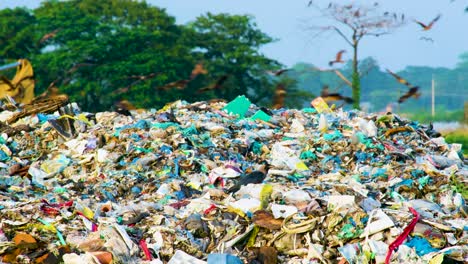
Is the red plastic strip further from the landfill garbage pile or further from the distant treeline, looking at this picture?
the distant treeline

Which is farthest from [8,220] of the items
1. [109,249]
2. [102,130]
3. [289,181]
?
[102,130]

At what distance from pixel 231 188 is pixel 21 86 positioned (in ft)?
20.2

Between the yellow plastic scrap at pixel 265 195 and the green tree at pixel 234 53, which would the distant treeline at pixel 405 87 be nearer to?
the green tree at pixel 234 53

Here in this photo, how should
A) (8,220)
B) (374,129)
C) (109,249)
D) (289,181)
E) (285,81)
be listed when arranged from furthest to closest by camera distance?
(285,81) → (374,129) → (289,181) → (8,220) → (109,249)

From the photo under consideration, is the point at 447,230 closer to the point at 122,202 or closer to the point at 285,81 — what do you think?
the point at 122,202

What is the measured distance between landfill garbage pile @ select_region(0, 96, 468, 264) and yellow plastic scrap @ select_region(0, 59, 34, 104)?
87.6 inches

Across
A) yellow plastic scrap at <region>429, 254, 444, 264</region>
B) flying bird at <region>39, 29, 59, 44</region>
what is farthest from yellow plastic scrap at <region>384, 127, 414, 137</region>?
flying bird at <region>39, 29, 59, 44</region>

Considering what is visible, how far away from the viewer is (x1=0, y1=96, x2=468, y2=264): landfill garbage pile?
463cm

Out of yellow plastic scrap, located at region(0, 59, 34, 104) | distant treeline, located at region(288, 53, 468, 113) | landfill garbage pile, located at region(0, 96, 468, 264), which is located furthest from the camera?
distant treeline, located at region(288, 53, 468, 113)

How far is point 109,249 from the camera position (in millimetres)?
4590

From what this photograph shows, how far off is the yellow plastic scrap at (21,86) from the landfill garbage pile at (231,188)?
223 cm

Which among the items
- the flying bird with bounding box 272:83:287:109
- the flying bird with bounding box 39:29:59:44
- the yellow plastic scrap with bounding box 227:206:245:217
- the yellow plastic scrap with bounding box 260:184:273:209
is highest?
the flying bird with bounding box 39:29:59:44

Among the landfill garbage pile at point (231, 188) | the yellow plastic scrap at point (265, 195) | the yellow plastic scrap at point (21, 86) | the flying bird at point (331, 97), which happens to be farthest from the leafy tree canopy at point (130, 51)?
the yellow plastic scrap at point (265, 195)

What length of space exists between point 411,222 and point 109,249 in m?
1.97
